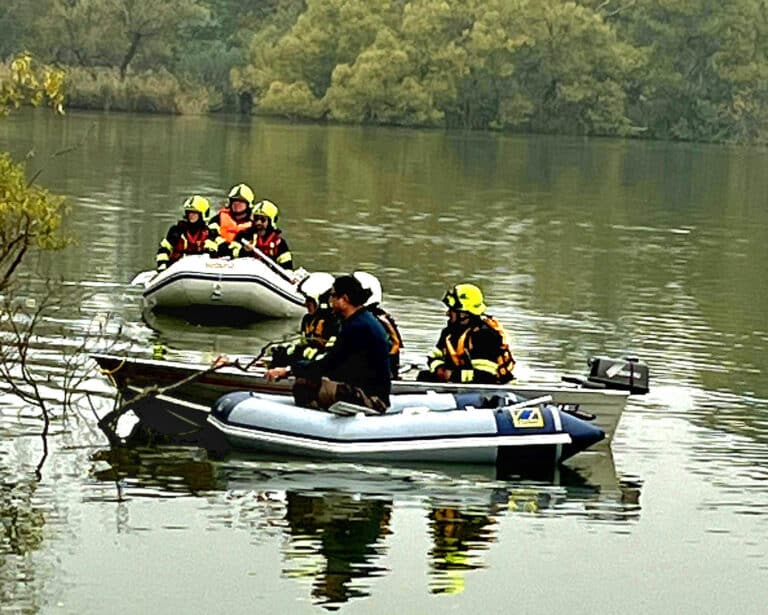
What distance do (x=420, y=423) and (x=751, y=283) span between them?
16.6 m

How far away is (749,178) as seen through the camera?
2525 inches

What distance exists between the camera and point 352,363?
48.4 ft

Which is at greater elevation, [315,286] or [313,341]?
[315,286]

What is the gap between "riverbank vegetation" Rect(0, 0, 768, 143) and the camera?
3543 inches

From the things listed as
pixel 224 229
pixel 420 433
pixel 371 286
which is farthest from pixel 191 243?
pixel 420 433

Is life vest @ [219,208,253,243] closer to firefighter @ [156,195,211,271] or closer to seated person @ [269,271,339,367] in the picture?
firefighter @ [156,195,211,271]

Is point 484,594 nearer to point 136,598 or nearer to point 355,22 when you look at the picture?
point 136,598

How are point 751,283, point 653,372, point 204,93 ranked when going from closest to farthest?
point 653,372
point 751,283
point 204,93

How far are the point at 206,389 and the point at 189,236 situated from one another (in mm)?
7984

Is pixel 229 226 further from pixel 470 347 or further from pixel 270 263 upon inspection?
pixel 470 347

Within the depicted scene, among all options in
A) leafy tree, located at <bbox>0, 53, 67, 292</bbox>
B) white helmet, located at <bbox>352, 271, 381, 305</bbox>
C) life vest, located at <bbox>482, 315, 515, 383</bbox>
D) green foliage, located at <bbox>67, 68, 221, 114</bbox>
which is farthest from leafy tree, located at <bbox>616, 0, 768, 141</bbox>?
leafy tree, located at <bbox>0, 53, 67, 292</bbox>

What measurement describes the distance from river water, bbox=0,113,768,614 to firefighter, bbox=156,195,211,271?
0.82 m

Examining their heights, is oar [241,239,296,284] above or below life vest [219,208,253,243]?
below

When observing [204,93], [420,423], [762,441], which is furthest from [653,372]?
[204,93]
